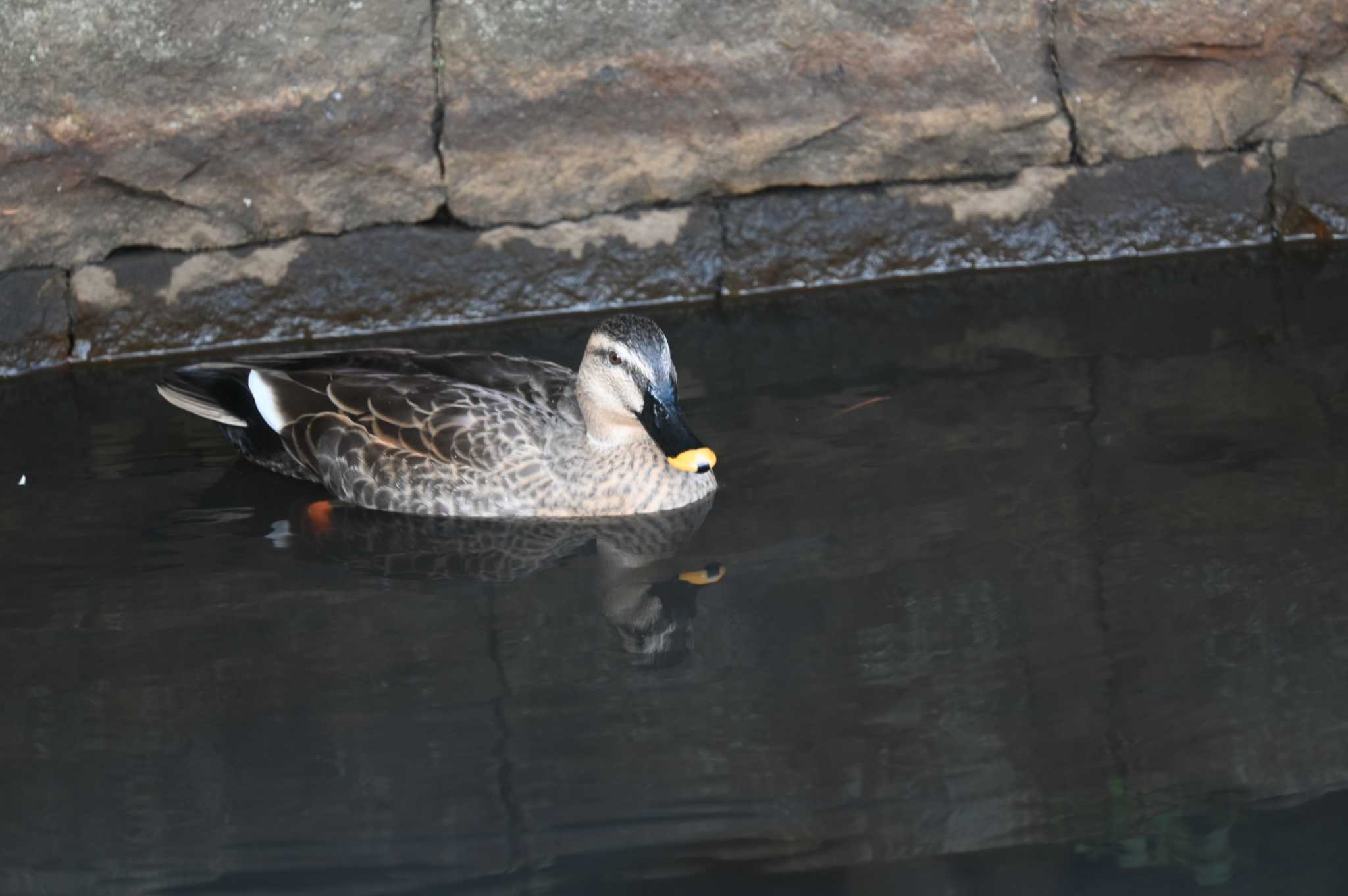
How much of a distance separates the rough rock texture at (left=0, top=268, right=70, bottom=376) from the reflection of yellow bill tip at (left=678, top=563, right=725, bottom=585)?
317cm

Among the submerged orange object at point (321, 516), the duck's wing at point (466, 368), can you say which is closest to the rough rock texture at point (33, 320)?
the duck's wing at point (466, 368)

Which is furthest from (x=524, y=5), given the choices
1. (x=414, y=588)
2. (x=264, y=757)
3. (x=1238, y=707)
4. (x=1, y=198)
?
(x=1238, y=707)

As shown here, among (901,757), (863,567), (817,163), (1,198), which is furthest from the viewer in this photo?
(817,163)

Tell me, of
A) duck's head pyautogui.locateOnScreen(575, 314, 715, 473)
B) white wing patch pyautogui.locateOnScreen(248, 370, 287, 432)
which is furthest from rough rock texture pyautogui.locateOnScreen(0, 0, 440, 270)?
duck's head pyautogui.locateOnScreen(575, 314, 715, 473)

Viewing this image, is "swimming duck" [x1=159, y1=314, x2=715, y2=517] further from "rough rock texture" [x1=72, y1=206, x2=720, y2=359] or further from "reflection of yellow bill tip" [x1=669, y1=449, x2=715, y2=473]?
"rough rock texture" [x1=72, y1=206, x2=720, y2=359]

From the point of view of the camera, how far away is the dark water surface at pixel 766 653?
3.28 m

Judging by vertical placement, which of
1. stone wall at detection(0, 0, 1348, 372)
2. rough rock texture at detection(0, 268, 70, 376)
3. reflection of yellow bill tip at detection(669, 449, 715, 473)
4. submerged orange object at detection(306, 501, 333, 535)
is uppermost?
stone wall at detection(0, 0, 1348, 372)

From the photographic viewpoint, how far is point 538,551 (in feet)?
15.5

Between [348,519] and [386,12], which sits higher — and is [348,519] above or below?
below

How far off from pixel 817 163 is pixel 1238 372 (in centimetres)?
198

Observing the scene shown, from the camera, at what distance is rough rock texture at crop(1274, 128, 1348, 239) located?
6805 millimetres

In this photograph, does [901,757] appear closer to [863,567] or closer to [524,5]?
[863,567]

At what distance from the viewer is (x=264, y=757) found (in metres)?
3.69

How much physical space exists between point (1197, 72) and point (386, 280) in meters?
3.35
